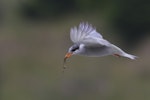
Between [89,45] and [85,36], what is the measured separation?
71mm

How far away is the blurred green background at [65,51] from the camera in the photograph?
1251 cm

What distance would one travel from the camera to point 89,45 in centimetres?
438

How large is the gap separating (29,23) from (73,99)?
8.97m

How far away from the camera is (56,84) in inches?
513

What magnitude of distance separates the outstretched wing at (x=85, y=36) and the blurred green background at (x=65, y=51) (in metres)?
6.80

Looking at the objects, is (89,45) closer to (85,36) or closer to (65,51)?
(85,36)

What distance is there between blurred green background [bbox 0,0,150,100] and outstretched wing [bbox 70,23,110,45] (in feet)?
22.3

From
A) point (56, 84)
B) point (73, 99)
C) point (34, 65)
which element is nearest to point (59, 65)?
point (34, 65)

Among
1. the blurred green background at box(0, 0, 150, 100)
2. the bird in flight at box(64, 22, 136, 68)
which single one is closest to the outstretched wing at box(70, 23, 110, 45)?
the bird in flight at box(64, 22, 136, 68)

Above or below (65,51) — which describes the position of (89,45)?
below

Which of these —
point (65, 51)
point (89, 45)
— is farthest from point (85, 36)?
point (65, 51)

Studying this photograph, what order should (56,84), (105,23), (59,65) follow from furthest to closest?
1. (105,23)
2. (59,65)
3. (56,84)

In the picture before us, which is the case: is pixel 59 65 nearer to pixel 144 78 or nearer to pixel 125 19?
pixel 144 78

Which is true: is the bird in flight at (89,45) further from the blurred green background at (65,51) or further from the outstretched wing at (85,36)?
the blurred green background at (65,51)
